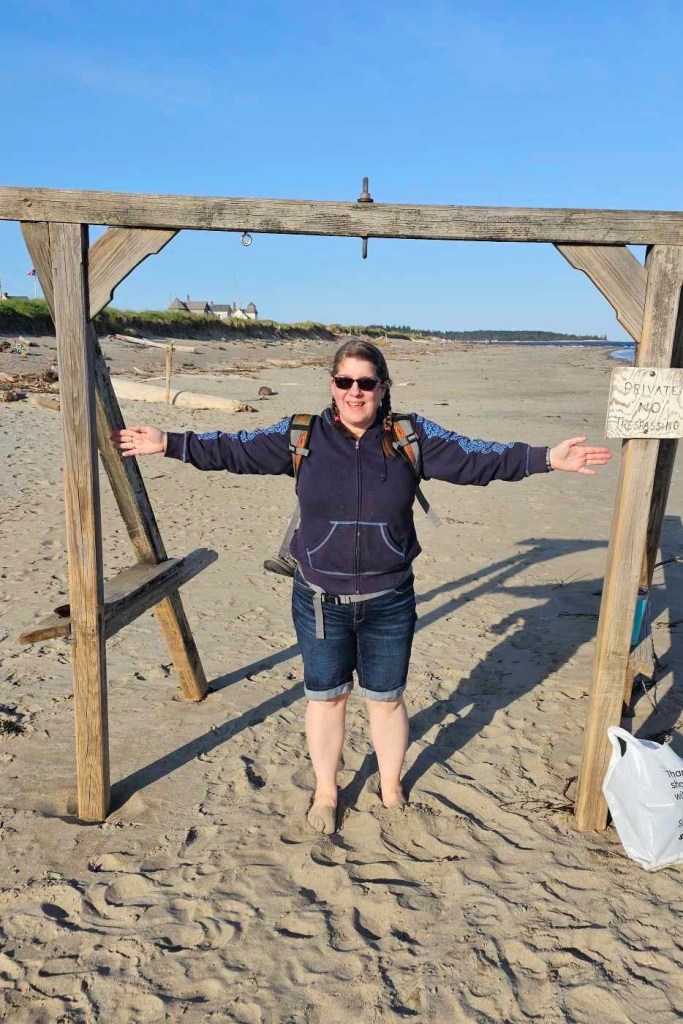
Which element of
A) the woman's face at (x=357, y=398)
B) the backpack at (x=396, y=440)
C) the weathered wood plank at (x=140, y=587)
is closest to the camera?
the woman's face at (x=357, y=398)

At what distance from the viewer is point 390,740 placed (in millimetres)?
3408

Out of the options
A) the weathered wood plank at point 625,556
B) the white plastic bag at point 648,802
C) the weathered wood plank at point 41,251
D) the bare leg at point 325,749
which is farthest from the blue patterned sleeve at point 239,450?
the white plastic bag at point 648,802

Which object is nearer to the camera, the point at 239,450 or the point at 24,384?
the point at 239,450

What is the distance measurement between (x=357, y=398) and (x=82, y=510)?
1266 mm

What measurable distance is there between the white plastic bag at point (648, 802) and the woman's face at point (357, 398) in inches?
67.4

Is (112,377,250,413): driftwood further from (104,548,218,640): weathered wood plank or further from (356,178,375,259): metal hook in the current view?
(356,178,375,259): metal hook

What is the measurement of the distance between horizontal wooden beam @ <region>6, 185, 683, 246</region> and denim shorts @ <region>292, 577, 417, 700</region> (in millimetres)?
1419

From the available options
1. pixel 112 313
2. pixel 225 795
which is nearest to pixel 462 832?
pixel 225 795

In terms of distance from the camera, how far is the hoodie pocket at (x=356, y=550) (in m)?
3.01

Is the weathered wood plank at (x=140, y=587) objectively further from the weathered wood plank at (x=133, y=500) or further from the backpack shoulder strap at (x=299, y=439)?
the backpack shoulder strap at (x=299, y=439)

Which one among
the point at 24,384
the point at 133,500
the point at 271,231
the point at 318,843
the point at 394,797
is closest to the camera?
the point at 271,231

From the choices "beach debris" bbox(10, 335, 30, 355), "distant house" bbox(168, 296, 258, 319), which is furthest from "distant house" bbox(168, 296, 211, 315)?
"beach debris" bbox(10, 335, 30, 355)

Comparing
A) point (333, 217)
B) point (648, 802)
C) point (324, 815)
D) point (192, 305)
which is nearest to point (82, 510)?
point (333, 217)

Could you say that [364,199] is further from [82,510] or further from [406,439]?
[82,510]
